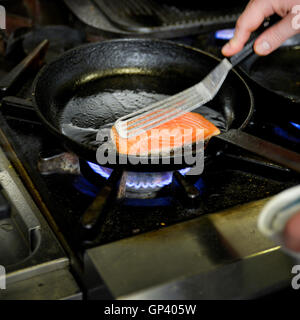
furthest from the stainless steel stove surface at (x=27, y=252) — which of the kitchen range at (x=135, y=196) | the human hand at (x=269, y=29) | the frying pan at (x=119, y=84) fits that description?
the human hand at (x=269, y=29)

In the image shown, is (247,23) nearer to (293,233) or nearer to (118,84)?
(118,84)

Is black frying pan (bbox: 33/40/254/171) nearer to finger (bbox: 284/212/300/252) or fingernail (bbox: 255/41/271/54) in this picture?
fingernail (bbox: 255/41/271/54)

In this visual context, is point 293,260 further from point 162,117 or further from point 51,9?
point 51,9

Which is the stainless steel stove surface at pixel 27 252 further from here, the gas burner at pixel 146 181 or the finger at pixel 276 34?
the finger at pixel 276 34

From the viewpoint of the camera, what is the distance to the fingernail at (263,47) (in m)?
1.01

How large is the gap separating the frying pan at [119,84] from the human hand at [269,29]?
0.08 meters

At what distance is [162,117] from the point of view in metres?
0.91

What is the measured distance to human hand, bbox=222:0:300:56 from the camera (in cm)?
100

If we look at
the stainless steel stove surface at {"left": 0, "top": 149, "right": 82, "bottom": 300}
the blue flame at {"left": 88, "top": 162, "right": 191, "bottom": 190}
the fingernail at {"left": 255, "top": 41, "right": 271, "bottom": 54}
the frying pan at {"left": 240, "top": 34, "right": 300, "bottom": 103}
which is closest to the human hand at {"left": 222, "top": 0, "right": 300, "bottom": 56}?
the fingernail at {"left": 255, "top": 41, "right": 271, "bottom": 54}

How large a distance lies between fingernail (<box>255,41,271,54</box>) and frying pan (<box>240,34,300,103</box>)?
0.38 feet

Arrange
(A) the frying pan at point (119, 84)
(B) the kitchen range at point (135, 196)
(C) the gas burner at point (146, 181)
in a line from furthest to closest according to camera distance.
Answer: (A) the frying pan at point (119, 84), (C) the gas burner at point (146, 181), (B) the kitchen range at point (135, 196)

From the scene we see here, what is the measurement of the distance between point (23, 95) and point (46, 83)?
11 cm

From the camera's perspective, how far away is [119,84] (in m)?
1.16

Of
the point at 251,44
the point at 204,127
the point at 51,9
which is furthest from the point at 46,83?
the point at 51,9
